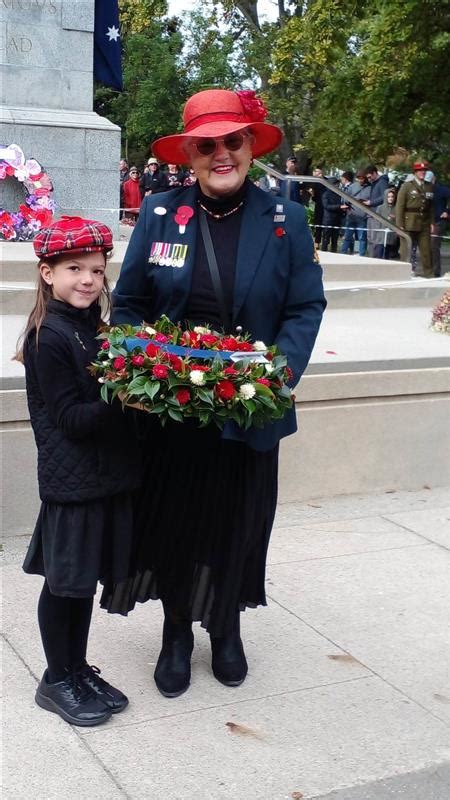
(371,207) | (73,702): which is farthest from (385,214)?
(73,702)

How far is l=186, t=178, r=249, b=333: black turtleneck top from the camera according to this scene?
11.7 feet

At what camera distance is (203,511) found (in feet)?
12.2

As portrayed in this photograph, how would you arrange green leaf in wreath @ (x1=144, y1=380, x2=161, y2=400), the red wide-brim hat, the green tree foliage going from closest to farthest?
green leaf in wreath @ (x1=144, y1=380, x2=161, y2=400)
the red wide-brim hat
the green tree foliage

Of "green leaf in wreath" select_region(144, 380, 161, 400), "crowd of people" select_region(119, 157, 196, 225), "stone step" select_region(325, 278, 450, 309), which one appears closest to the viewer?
"green leaf in wreath" select_region(144, 380, 161, 400)

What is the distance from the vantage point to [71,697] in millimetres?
3582

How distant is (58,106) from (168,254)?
8.45 metres

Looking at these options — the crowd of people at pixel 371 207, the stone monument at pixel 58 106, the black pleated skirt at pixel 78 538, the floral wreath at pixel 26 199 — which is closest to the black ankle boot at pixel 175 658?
the black pleated skirt at pixel 78 538

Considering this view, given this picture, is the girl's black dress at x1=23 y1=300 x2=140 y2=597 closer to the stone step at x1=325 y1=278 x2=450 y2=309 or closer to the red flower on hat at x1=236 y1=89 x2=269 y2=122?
the red flower on hat at x1=236 y1=89 x2=269 y2=122

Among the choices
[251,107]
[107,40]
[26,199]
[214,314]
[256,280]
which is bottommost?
[214,314]

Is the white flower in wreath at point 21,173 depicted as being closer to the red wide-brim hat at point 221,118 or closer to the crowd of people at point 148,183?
the red wide-brim hat at point 221,118

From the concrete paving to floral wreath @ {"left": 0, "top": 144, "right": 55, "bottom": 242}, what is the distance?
5.93 m

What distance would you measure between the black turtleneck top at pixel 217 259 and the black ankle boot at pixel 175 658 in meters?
1.12

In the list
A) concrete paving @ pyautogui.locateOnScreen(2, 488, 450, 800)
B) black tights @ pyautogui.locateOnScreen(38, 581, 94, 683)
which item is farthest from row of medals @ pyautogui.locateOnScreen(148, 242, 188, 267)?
concrete paving @ pyautogui.locateOnScreen(2, 488, 450, 800)

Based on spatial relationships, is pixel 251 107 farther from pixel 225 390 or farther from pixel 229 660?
pixel 229 660
